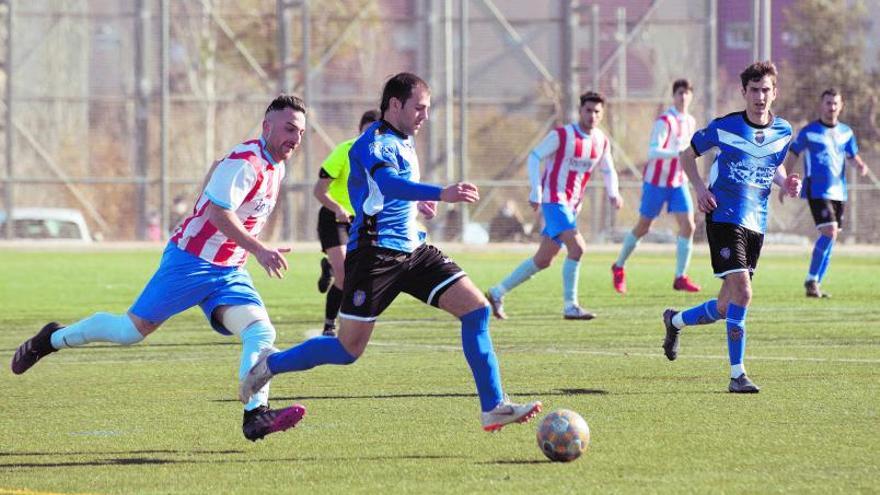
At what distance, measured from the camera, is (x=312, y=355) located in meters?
8.11

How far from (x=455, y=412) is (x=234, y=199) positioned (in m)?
1.85

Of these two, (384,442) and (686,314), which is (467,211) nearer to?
(686,314)

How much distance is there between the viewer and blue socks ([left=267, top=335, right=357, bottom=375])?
804 cm

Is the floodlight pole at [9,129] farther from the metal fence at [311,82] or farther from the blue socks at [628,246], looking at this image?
the blue socks at [628,246]

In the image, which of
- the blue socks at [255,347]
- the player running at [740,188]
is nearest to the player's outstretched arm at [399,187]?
the blue socks at [255,347]

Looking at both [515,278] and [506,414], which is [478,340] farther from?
[515,278]

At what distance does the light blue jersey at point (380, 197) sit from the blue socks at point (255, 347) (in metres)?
0.61

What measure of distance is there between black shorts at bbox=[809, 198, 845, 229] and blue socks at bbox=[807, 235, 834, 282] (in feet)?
0.61

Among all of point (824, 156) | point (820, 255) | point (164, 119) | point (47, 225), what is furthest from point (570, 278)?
point (164, 119)

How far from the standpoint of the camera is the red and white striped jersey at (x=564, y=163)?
51.2 feet

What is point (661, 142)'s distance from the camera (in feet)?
61.2

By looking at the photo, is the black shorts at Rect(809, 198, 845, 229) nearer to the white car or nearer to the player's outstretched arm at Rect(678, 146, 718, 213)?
the player's outstretched arm at Rect(678, 146, 718, 213)

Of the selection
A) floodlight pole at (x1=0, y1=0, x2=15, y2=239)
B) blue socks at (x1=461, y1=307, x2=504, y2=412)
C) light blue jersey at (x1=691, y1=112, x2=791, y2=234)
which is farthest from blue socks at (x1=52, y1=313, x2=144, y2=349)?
floodlight pole at (x1=0, y1=0, x2=15, y2=239)

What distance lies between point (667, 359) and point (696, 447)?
4.15m
